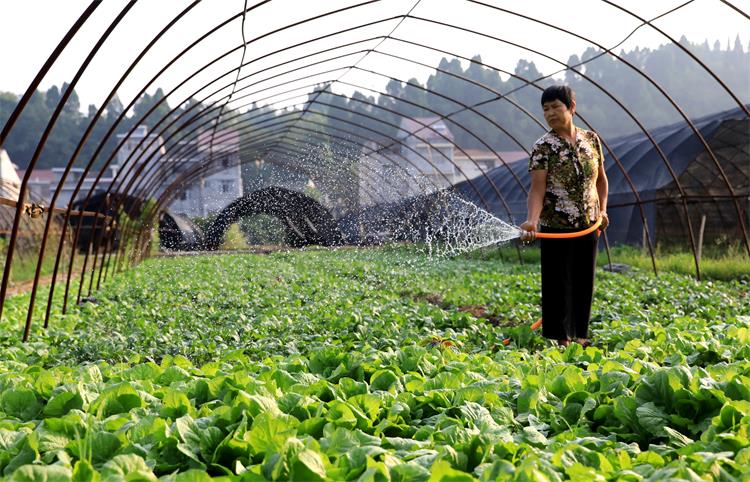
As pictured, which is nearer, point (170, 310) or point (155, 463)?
point (155, 463)

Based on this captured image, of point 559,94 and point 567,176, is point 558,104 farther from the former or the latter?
point 567,176

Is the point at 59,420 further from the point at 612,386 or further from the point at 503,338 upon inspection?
the point at 503,338

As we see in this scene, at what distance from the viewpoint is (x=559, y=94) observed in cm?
535

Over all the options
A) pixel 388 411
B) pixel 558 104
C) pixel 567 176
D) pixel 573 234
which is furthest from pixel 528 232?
pixel 388 411

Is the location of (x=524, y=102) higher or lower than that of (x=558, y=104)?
higher

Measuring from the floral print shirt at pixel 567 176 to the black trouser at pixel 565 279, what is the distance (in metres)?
0.13

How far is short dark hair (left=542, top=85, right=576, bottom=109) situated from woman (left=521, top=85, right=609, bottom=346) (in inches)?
0.6

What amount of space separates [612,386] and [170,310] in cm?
659

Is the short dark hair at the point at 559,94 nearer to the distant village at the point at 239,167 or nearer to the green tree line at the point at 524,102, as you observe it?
the distant village at the point at 239,167

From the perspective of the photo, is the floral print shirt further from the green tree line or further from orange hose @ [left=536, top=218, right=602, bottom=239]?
the green tree line

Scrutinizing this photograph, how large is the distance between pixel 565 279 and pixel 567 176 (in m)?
0.81

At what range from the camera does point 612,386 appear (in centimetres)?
341

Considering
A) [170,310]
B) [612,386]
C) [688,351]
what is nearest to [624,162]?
[170,310]

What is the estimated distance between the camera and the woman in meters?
5.50
